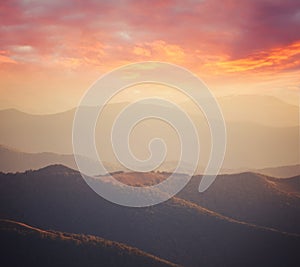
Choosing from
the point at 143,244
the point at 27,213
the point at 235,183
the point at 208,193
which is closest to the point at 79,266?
the point at 143,244

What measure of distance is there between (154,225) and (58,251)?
31.4 meters

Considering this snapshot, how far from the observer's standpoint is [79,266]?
193ft

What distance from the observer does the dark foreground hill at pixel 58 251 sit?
59.0 meters

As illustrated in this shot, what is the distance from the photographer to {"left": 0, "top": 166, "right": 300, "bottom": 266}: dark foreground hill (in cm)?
7719

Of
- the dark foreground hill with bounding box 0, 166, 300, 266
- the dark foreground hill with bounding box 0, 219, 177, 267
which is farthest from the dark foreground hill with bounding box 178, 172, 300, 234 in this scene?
the dark foreground hill with bounding box 0, 219, 177, 267

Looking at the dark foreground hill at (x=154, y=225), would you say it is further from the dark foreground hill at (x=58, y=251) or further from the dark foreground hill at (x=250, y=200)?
the dark foreground hill at (x=58, y=251)

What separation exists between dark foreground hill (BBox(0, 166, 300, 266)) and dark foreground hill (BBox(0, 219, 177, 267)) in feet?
51.7

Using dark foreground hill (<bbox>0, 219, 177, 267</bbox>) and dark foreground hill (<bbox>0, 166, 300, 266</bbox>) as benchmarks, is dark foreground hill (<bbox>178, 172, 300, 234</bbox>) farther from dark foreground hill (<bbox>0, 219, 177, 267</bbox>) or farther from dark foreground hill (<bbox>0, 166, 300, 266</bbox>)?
dark foreground hill (<bbox>0, 219, 177, 267</bbox>)

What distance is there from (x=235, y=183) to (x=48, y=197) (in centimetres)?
6457

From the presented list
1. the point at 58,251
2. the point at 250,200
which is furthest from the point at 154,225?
the point at 250,200

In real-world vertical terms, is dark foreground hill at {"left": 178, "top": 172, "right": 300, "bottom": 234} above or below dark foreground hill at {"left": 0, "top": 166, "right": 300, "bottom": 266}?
above

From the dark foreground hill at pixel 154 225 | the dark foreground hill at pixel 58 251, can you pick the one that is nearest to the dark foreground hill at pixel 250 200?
the dark foreground hill at pixel 154 225

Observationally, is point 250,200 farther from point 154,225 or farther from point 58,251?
point 58,251

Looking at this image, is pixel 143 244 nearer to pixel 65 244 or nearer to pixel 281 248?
pixel 65 244
